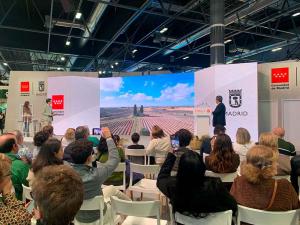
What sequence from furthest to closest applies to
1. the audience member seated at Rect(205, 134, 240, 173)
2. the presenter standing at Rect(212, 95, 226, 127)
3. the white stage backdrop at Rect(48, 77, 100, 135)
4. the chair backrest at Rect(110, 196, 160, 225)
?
the white stage backdrop at Rect(48, 77, 100, 135)
the presenter standing at Rect(212, 95, 226, 127)
the audience member seated at Rect(205, 134, 240, 173)
the chair backrest at Rect(110, 196, 160, 225)

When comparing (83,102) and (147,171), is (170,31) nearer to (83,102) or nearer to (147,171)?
(83,102)

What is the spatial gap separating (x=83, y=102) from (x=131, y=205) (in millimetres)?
8557

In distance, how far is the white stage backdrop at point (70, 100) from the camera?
10.4 metres

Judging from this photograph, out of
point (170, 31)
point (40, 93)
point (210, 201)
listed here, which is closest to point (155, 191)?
point (210, 201)

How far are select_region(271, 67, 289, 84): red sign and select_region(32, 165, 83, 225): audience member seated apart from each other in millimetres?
8575

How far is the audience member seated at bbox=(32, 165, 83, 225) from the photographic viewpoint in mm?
1240

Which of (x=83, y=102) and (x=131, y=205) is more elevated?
(x=83, y=102)

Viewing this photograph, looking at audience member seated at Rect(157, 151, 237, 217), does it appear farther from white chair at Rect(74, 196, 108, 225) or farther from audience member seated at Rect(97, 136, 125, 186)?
audience member seated at Rect(97, 136, 125, 186)

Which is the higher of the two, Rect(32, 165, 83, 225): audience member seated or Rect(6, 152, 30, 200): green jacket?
Rect(32, 165, 83, 225): audience member seated

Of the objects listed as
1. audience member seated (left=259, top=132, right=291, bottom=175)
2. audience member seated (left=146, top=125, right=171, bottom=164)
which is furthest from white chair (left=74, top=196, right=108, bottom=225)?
audience member seated (left=146, top=125, right=171, bottom=164)

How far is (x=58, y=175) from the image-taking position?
132 centimetres

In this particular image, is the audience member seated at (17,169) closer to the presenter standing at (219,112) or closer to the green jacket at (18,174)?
the green jacket at (18,174)

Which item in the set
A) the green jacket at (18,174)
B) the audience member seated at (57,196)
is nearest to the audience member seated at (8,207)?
the audience member seated at (57,196)

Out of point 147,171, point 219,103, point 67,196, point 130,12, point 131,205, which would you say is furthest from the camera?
point 130,12
